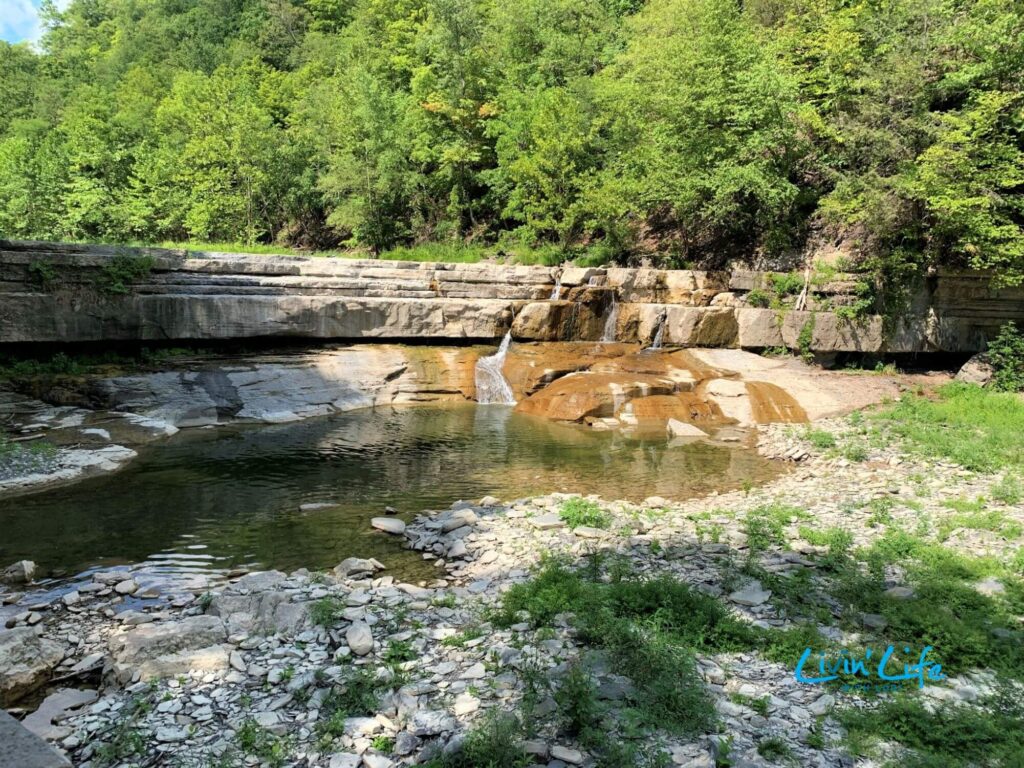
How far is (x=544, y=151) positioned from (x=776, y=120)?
28.9 feet

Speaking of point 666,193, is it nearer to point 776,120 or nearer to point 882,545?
point 776,120

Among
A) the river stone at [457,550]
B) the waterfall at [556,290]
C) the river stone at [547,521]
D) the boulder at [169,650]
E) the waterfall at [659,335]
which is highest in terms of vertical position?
the waterfall at [556,290]

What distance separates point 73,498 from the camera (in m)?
9.54

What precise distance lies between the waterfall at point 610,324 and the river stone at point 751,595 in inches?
559

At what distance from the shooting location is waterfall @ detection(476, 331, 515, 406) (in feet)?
58.2

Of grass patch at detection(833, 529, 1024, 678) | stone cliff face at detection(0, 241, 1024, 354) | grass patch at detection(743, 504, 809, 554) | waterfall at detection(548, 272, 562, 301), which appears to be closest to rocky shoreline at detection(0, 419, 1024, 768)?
grass patch at detection(743, 504, 809, 554)

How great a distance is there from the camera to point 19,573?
22.4 feet

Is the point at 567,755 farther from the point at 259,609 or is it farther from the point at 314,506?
the point at 314,506

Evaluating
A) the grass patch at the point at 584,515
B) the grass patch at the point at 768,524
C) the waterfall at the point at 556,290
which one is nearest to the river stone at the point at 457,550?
the grass patch at the point at 584,515

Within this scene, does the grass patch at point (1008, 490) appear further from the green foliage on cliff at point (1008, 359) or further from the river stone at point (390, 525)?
the river stone at point (390, 525)

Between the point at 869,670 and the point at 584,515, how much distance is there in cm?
410

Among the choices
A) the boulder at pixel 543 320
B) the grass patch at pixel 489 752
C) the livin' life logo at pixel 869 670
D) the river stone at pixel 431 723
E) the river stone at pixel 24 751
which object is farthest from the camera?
the boulder at pixel 543 320

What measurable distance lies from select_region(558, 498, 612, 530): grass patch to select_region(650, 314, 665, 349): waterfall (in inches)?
447

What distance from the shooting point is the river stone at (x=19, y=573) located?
678cm
